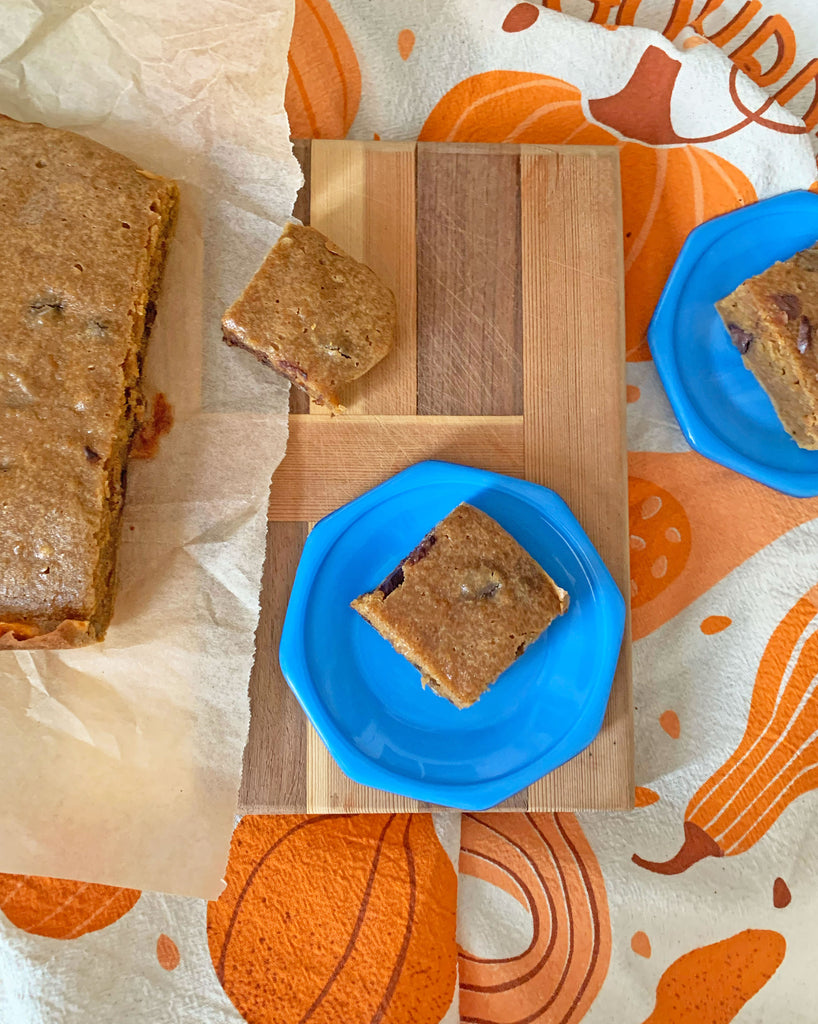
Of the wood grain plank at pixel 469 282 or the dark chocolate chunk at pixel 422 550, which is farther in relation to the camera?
the wood grain plank at pixel 469 282

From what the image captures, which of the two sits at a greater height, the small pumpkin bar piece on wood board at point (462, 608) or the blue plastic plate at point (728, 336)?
the blue plastic plate at point (728, 336)

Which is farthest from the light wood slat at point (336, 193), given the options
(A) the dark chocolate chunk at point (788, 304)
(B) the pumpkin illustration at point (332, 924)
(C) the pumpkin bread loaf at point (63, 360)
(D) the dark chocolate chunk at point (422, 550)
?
(B) the pumpkin illustration at point (332, 924)

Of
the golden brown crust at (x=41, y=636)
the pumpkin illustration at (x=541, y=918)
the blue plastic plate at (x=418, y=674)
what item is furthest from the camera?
the pumpkin illustration at (x=541, y=918)

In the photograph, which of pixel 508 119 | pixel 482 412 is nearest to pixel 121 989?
pixel 482 412

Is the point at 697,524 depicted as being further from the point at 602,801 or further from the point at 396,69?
the point at 396,69

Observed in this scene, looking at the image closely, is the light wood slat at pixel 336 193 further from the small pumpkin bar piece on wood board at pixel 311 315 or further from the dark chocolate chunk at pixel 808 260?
the dark chocolate chunk at pixel 808 260

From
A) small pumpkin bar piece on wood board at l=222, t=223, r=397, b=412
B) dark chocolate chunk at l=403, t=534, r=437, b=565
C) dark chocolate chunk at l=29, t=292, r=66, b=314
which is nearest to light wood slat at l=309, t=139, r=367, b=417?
small pumpkin bar piece on wood board at l=222, t=223, r=397, b=412

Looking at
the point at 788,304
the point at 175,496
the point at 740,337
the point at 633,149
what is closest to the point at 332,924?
the point at 175,496
